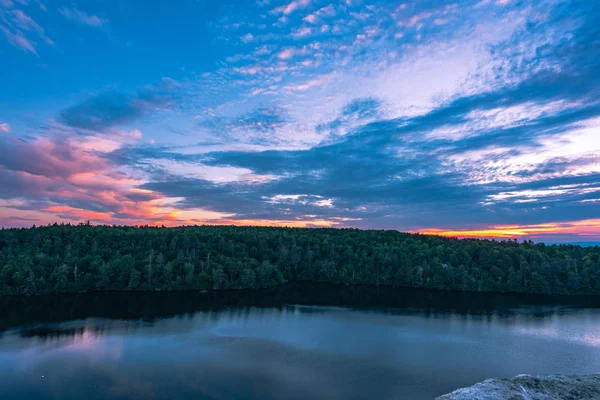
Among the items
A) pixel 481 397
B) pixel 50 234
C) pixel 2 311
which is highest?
pixel 50 234

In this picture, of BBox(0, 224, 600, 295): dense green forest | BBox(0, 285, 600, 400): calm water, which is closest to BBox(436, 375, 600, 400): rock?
BBox(0, 285, 600, 400): calm water

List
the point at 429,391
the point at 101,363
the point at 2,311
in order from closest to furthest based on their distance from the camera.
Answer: the point at 429,391 < the point at 101,363 < the point at 2,311

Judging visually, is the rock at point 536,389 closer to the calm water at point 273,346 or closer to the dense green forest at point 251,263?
the calm water at point 273,346

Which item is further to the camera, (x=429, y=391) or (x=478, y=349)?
(x=478, y=349)

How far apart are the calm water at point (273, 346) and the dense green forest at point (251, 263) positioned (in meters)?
8.80

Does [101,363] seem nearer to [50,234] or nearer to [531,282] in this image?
[50,234]

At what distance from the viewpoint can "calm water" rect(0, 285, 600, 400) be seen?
33469 mm

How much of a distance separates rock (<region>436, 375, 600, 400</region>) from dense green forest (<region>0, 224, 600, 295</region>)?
76.5 m

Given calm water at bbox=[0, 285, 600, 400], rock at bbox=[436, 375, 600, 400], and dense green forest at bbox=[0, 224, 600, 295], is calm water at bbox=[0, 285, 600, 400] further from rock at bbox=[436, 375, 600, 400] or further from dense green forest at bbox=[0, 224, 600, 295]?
rock at bbox=[436, 375, 600, 400]

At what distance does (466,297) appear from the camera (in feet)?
294

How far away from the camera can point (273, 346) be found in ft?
152

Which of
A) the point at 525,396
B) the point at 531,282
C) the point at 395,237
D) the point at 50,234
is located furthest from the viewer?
the point at 395,237

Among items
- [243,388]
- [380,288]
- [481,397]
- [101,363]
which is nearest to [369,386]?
[243,388]

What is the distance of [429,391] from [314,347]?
1662 centimetres
